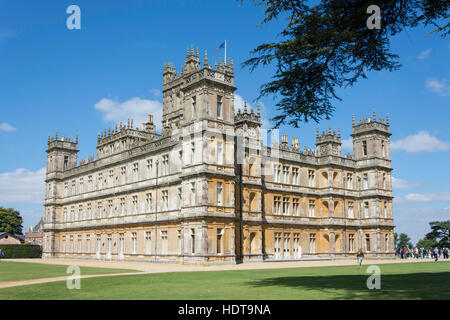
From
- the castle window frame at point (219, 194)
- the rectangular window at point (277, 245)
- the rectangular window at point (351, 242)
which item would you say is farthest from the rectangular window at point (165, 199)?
the rectangular window at point (351, 242)

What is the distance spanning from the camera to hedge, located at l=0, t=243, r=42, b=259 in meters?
61.5

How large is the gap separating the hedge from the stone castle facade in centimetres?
736

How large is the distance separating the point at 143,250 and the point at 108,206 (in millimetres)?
8891

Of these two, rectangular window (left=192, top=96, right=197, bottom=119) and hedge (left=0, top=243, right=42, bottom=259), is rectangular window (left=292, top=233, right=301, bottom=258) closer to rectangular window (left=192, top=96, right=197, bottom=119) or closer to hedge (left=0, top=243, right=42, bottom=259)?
rectangular window (left=192, top=96, right=197, bottom=119)

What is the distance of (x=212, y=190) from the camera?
35.0 meters

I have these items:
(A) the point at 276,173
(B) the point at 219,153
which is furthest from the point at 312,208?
(B) the point at 219,153

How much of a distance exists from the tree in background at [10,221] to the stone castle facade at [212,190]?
25316 mm

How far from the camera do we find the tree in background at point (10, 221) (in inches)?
3103

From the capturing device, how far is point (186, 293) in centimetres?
1433

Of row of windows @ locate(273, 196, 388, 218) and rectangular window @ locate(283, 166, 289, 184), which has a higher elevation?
rectangular window @ locate(283, 166, 289, 184)

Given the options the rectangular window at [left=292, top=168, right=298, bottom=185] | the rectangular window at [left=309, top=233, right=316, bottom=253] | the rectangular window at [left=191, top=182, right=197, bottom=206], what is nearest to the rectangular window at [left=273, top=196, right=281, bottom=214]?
the rectangular window at [left=292, top=168, right=298, bottom=185]

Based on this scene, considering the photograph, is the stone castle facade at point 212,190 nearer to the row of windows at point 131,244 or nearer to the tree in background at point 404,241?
the row of windows at point 131,244

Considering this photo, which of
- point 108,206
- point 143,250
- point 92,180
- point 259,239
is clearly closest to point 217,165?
point 259,239
